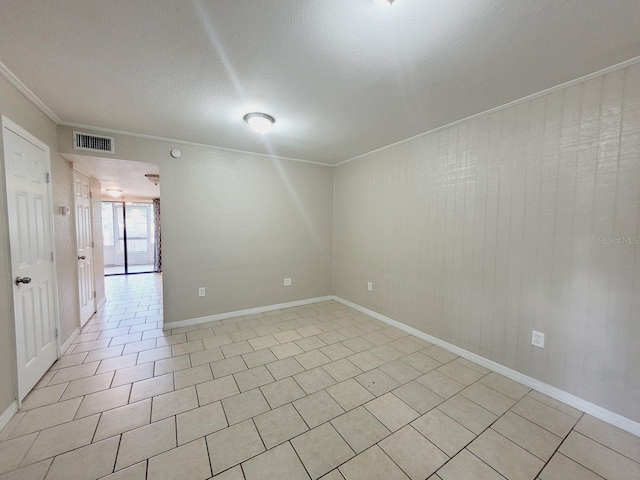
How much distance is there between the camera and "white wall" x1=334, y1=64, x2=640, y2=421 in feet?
5.78

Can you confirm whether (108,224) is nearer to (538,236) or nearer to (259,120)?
(259,120)

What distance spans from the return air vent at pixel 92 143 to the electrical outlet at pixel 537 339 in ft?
15.3

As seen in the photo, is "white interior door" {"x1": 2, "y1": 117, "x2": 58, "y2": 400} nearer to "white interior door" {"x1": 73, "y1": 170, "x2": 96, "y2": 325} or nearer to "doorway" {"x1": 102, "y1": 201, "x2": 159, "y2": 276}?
"white interior door" {"x1": 73, "y1": 170, "x2": 96, "y2": 325}

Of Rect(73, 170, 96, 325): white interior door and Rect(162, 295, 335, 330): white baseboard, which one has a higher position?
Rect(73, 170, 96, 325): white interior door

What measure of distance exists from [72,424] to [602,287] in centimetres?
380

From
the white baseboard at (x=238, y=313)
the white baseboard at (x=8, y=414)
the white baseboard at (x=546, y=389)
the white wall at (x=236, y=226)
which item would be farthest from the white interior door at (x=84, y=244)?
the white baseboard at (x=546, y=389)

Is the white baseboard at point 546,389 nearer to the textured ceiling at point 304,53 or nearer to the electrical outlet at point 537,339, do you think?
the electrical outlet at point 537,339

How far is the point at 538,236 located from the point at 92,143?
454cm

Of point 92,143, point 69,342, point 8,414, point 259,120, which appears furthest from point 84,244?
point 259,120

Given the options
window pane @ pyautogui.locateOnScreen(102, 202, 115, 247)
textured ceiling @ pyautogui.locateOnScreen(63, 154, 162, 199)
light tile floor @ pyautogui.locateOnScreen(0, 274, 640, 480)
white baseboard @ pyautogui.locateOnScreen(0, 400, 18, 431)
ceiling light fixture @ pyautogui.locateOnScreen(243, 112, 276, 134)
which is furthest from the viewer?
window pane @ pyautogui.locateOnScreen(102, 202, 115, 247)

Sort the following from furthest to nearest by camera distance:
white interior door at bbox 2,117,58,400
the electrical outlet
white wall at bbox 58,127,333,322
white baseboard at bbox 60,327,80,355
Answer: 1. white wall at bbox 58,127,333,322
2. white baseboard at bbox 60,327,80,355
3. the electrical outlet
4. white interior door at bbox 2,117,58,400

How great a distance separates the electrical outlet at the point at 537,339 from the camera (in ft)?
7.02

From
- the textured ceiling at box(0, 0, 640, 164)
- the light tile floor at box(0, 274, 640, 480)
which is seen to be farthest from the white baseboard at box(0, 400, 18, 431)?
the textured ceiling at box(0, 0, 640, 164)

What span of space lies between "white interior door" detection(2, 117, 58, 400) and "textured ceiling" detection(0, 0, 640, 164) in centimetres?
53
